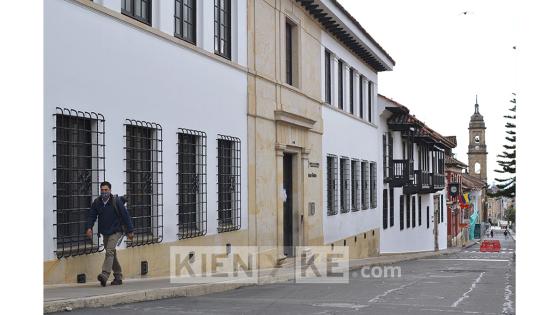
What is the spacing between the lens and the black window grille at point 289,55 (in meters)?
20.7

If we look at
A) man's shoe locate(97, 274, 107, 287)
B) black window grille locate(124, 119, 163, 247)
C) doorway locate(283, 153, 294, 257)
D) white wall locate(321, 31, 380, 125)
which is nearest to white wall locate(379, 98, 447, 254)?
white wall locate(321, 31, 380, 125)

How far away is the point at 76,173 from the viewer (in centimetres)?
1080

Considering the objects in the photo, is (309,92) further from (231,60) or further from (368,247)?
(368,247)

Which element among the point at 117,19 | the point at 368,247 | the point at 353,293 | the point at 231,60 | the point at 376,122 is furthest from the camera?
the point at 376,122

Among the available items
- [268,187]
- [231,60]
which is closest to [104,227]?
[231,60]

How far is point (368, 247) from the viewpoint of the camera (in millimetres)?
29719

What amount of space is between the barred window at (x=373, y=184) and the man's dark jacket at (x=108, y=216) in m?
20.6

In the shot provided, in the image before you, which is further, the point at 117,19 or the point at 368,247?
the point at 368,247

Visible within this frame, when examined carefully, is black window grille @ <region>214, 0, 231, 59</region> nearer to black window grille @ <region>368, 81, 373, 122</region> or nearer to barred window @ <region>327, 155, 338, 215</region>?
barred window @ <region>327, 155, 338, 215</region>

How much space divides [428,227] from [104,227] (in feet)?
123

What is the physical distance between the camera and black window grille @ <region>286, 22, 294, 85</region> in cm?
2069

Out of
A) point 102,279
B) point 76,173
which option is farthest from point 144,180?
point 102,279

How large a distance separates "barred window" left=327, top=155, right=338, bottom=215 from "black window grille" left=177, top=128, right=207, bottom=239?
9.81m
